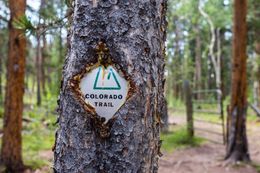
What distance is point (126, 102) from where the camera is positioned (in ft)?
3.84

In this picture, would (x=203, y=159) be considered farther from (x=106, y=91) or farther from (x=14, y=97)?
(x=106, y=91)

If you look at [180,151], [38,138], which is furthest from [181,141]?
[38,138]

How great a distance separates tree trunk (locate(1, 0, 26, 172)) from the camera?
5375mm


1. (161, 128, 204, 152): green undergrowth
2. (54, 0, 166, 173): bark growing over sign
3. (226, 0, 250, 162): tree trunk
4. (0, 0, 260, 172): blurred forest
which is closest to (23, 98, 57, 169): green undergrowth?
(0, 0, 260, 172): blurred forest

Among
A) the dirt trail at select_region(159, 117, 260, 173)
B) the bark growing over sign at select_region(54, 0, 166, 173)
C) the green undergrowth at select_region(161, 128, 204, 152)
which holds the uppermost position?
the bark growing over sign at select_region(54, 0, 166, 173)

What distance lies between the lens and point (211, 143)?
8.59m

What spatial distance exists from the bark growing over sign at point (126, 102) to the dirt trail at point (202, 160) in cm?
530

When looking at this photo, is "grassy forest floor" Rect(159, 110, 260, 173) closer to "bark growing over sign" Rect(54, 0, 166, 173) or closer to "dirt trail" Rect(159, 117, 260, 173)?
"dirt trail" Rect(159, 117, 260, 173)

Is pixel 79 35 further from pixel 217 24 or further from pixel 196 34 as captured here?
pixel 196 34

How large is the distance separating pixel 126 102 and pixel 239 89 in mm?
5809

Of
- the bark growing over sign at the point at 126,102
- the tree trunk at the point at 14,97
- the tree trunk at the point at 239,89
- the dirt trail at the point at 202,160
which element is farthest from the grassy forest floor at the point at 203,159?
the bark growing over sign at the point at 126,102

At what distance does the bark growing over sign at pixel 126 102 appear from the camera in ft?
3.81

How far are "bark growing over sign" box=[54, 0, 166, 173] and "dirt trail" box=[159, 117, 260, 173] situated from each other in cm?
530

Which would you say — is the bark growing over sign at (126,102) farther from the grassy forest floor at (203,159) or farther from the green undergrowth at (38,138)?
the grassy forest floor at (203,159)
